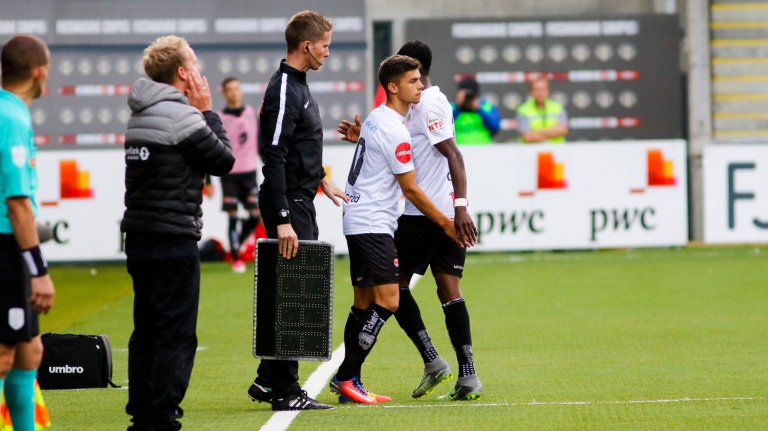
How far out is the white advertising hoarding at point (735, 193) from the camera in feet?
65.5

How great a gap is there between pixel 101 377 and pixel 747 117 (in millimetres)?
17553

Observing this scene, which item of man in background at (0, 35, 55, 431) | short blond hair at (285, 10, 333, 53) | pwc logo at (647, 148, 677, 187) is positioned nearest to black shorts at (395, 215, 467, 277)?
short blond hair at (285, 10, 333, 53)

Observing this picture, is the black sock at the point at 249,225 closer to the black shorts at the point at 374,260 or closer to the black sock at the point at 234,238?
the black sock at the point at 234,238

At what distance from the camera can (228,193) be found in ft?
61.6

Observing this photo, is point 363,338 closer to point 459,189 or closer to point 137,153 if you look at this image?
point 459,189

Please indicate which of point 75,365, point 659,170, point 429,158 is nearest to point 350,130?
point 429,158

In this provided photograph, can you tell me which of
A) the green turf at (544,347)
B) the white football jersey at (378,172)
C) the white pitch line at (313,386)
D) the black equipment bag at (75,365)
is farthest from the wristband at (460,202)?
the black equipment bag at (75,365)

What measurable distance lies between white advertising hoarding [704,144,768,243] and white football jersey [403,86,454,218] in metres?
11.6

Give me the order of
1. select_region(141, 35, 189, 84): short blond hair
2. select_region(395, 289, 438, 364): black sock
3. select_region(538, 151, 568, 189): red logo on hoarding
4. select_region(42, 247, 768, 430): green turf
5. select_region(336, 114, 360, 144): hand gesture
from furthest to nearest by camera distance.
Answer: select_region(538, 151, 568, 189): red logo on hoarding, select_region(336, 114, 360, 144): hand gesture, select_region(395, 289, 438, 364): black sock, select_region(42, 247, 768, 430): green turf, select_region(141, 35, 189, 84): short blond hair

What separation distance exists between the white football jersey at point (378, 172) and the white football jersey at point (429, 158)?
18 cm

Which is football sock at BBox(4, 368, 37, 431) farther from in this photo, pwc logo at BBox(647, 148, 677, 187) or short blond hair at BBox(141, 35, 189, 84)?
pwc logo at BBox(647, 148, 677, 187)

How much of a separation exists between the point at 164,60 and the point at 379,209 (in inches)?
70.9

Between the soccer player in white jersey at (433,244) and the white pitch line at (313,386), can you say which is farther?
the soccer player in white jersey at (433,244)

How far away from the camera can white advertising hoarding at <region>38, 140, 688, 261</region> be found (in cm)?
1939
